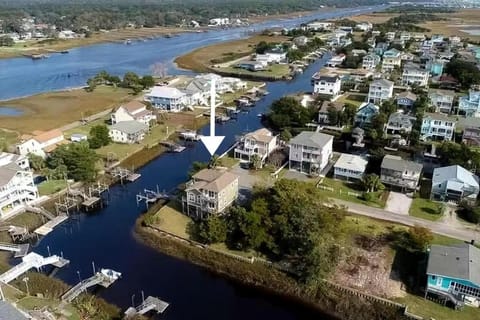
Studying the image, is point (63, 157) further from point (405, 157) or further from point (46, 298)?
point (405, 157)

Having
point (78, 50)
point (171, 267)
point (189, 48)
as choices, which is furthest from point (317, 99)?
point (78, 50)

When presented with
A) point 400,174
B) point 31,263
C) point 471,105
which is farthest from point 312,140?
point 471,105

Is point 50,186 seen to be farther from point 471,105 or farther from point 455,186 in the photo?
point 471,105

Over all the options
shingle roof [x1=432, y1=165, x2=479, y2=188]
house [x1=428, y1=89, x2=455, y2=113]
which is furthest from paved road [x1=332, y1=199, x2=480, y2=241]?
house [x1=428, y1=89, x2=455, y2=113]

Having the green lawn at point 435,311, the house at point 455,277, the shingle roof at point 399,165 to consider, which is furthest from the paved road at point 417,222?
the green lawn at point 435,311

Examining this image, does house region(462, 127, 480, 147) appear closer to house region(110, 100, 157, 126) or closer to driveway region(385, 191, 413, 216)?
driveway region(385, 191, 413, 216)
